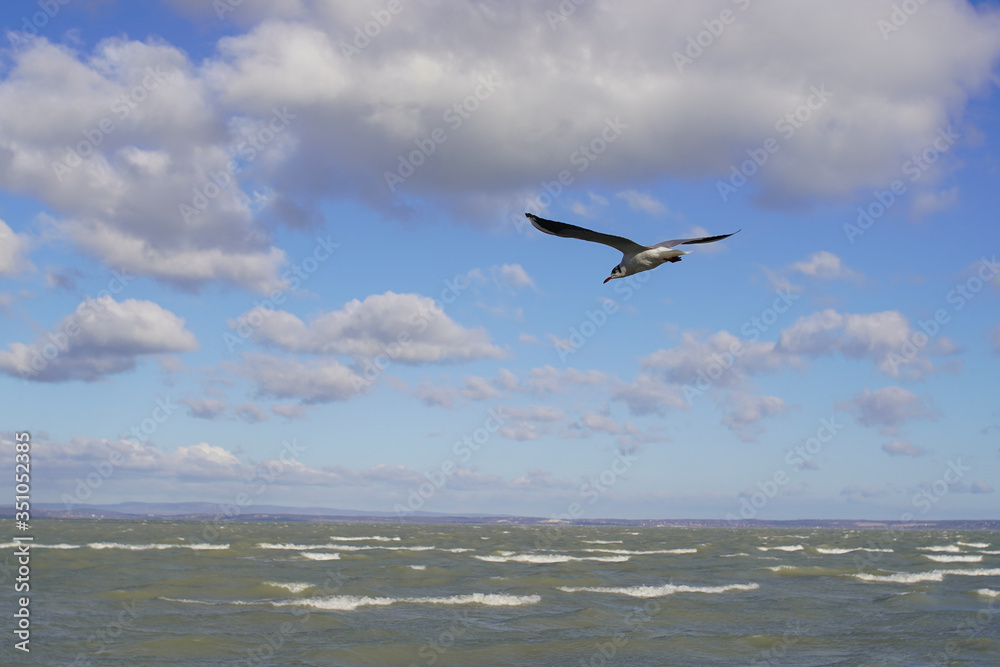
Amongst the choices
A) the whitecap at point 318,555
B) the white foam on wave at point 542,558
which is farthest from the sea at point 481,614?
the white foam on wave at point 542,558

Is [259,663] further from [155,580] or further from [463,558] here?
[463,558]

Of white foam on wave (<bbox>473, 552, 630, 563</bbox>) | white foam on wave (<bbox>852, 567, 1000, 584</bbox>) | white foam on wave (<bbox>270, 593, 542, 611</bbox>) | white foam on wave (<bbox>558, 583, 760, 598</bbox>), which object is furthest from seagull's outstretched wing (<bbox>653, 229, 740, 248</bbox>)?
white foam on wave (<bbox>473, 552, 630, 563</bbox>)

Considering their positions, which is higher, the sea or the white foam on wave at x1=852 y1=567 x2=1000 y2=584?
the sea

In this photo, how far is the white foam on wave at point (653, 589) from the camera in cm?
3188

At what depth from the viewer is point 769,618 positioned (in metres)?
26.5

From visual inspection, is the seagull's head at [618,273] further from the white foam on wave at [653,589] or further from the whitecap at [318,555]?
the whitecap at [318,555]

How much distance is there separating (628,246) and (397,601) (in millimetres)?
21045

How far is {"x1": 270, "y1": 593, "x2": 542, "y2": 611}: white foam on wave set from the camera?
87.8ft

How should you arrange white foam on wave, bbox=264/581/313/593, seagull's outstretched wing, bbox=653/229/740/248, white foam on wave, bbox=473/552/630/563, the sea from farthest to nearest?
1. white foam on wave, bbox=473/552/630/563
2. white foam on wave, bbox=264/581/313/593
3. the sea
4. seagull's outstretched wing, bbox=653/229/740/248

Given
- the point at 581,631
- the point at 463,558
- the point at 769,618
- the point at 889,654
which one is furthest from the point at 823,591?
the point at 463,558

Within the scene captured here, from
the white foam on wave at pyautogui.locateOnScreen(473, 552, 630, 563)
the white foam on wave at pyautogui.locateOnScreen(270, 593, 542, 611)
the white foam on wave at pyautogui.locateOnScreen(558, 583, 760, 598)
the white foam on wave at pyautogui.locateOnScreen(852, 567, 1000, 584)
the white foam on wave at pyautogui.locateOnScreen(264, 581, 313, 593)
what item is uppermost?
the white foam on wave at pyautogui.locateOnScreen(264, 581, 313, 593)

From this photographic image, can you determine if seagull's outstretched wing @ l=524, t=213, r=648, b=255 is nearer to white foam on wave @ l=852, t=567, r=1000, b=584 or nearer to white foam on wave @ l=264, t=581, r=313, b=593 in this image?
white foam on wave @ l=264, t=581, r=313, b=593

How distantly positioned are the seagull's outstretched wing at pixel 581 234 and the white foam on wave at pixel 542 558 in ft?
126

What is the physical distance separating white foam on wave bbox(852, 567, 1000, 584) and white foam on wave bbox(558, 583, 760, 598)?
9.09m
